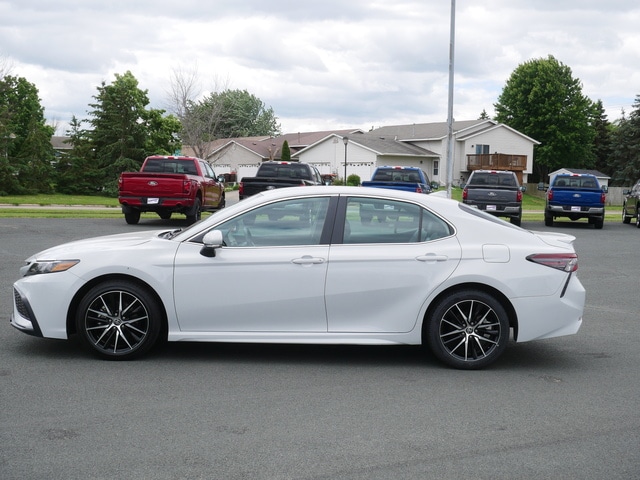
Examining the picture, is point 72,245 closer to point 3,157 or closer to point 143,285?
point 143,285

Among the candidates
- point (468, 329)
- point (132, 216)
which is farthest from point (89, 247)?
point (132, 216)

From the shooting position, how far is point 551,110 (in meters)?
78.4

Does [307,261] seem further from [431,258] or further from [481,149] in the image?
[481,149]

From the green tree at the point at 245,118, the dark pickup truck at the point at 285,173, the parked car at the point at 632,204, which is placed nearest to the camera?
the dark pickup truck at the point at 285,173

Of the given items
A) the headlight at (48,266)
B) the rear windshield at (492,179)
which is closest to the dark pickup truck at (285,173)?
the rear windshield at (492,179)

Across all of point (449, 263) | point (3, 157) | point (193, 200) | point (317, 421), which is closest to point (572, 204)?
point (193, 200)

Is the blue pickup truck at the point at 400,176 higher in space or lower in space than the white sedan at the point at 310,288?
higher

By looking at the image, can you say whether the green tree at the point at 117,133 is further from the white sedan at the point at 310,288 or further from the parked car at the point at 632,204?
the white sedan at the point at 310,288

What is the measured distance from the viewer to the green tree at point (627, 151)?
7531 centimetres

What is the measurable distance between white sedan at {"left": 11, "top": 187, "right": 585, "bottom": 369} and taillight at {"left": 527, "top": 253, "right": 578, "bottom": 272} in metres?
0.01

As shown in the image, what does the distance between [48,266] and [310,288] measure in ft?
7.41

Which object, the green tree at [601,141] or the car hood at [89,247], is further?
the green tree at [601,141]

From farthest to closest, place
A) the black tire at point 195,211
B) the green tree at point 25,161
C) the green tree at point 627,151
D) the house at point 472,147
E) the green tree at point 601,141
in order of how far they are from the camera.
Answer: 1. the green tree at point 601,141
2. the green tree at point 627,151
3. the house at point 472,147
4. the green tree at point 25,161
5. the black tire at point 195,211

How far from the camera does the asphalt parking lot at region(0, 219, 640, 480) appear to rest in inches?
173
